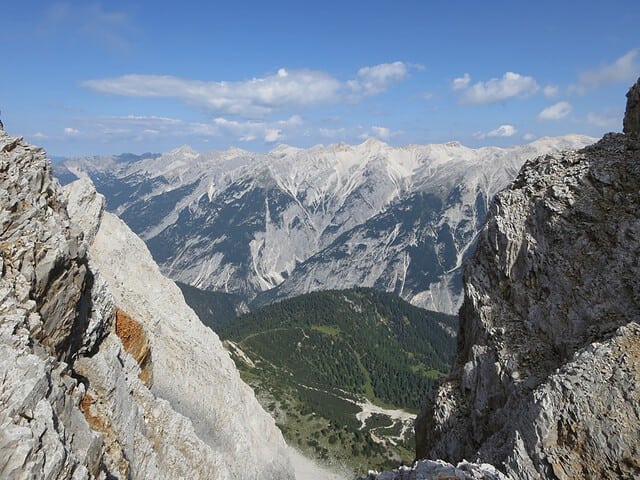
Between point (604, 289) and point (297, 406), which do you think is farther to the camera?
point (297, 406)

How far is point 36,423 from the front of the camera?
1538cm

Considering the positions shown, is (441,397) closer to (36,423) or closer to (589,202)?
(589,202)

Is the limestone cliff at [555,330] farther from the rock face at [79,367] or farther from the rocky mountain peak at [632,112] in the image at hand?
the rock face at [79,367]

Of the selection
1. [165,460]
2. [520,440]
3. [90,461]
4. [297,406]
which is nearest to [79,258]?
[90,461]

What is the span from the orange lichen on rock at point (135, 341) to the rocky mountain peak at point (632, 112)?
39528 millimetres

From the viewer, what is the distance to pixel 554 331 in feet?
106

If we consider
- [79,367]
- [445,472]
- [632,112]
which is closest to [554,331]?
[445,472]

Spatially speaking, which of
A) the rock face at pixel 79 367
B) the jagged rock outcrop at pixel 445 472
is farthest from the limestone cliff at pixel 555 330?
the rock face at pixel 79 367

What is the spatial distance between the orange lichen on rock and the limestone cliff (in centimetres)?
2282

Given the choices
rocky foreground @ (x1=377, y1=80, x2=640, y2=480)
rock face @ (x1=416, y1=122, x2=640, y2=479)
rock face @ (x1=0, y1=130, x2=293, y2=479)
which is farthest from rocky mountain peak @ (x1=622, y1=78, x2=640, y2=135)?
rock face @ (x1=0, y1=130, x2=293, y2=479)

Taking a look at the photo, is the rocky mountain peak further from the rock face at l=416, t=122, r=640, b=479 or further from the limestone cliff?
the rock face at l=416, t=122, r=640, b=479

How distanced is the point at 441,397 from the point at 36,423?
1232 inches

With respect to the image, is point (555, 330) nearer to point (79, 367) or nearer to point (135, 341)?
point (79, 367)

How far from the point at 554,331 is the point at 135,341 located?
1129 inches
